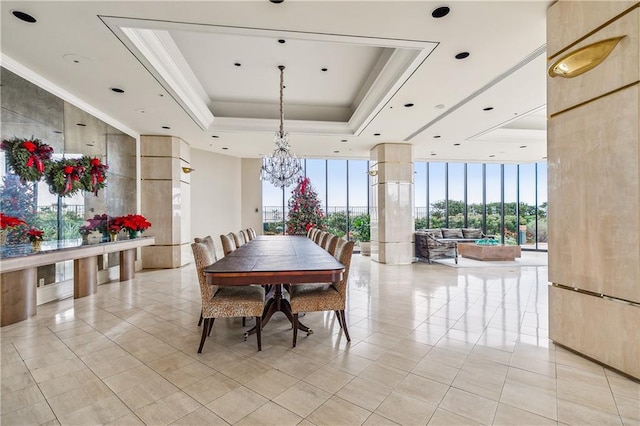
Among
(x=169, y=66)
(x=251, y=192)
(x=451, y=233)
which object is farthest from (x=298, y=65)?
(x=451, y=233)

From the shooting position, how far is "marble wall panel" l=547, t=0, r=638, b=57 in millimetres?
2205

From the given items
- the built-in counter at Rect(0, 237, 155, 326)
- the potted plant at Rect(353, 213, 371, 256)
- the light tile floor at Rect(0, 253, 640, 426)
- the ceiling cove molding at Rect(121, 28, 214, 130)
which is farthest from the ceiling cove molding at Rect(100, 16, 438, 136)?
the potted plant at Rect(353, 213, 371, 256)

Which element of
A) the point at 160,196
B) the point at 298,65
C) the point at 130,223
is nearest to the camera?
the point at 298,65

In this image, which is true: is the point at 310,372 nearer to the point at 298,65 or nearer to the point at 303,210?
the point at 298,65

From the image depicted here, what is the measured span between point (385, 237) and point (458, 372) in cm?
543

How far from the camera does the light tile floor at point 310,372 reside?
1836 mm

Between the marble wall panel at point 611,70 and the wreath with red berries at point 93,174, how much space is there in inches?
250

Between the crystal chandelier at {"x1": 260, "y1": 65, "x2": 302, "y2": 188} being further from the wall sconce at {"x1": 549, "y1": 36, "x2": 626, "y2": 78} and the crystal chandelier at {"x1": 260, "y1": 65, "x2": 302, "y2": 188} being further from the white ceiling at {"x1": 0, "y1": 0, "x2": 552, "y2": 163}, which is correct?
the wall sconce at {"x1": 549, "y1": 36, "x2": 626, "y2": 78}

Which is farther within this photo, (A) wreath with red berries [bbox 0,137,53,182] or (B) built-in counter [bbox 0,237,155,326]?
(A) wreath with red berries [bbox 0,137,53,182]

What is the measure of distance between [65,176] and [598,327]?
6510 millimetres

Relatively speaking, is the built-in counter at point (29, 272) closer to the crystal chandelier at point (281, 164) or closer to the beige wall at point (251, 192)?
the crystal chandelier at point (281, 164)

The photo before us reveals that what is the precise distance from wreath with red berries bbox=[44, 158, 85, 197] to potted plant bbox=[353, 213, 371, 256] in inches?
290

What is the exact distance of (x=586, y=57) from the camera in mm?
2121

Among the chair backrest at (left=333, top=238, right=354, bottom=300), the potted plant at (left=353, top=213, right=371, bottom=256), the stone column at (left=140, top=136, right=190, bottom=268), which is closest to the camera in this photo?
the chair backrest at (left=333, top=238, right=354, bottom=300)
